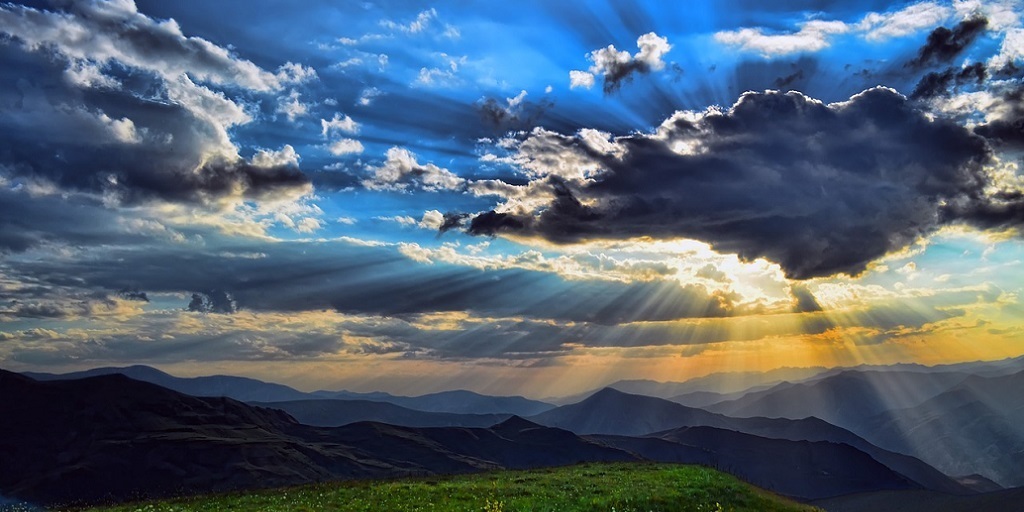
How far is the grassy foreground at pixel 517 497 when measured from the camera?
1350 inches

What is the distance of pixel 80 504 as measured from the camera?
42.2m

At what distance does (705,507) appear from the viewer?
113 feet

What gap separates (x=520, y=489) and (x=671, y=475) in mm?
12731

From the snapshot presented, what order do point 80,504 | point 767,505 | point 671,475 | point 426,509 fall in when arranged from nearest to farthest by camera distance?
point 426,509, point 767,505, point 80,504, point 671,475

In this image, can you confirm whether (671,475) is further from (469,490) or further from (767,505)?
(469,490)

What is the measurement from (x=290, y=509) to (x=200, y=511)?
17.0 feet

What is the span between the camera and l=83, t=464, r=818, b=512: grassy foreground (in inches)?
1350

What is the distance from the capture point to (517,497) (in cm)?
3684

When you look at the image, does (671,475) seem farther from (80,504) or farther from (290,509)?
(80,504)

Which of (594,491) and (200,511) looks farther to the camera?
(594,491)

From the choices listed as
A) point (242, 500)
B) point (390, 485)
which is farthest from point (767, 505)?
point (242, 500)

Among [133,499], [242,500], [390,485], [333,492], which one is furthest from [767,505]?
[133,499]

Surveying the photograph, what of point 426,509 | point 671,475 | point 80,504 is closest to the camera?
point 426,509

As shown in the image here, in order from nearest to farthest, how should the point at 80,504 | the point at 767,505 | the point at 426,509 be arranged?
1. the point at 426,509
2. the point at 767,505
3. the point at 80,504
